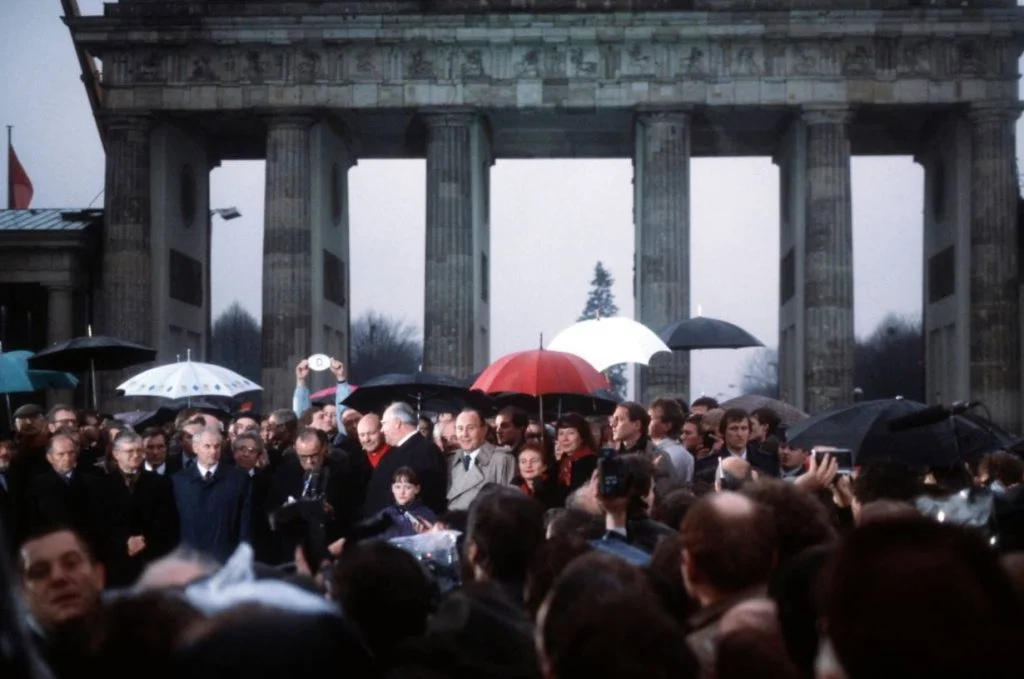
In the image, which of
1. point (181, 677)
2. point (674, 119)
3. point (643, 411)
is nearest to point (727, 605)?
point (181, 677)

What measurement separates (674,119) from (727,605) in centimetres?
4308

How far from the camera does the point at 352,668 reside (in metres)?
3.11

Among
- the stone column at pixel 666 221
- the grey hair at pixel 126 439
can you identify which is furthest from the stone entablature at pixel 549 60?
the grey hair at pixel 126 439

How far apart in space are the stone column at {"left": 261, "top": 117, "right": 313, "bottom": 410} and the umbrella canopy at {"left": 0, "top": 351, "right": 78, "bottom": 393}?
72.3 feet

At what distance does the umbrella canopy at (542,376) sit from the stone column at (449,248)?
30.7 meters

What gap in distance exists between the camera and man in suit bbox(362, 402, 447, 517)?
510 inches

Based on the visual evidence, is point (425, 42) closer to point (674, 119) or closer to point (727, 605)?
point (674, 119)

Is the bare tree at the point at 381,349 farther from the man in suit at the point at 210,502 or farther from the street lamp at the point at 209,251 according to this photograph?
the man in suit at the point at 210,502

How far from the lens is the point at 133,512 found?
1242 centimetres

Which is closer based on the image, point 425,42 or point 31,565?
point 31,565

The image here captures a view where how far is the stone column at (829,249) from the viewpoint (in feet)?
154

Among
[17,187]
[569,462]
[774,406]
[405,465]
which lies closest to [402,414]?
[405,465]

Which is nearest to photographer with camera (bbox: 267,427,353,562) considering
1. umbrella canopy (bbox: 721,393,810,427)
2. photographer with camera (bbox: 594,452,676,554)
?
photographer with camera (bbox: 594,452,676,554)

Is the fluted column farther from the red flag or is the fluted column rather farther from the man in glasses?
the man in glasses
